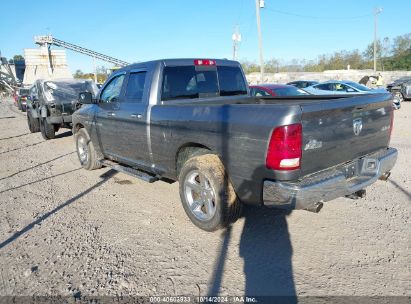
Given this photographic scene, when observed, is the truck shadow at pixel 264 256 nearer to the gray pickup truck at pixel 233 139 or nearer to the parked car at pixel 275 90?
the gray pickup truck at pixel 233 139

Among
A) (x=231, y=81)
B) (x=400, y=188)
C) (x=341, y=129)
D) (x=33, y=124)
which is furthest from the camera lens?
(x=33, y=124)

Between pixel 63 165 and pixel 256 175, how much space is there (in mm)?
5665

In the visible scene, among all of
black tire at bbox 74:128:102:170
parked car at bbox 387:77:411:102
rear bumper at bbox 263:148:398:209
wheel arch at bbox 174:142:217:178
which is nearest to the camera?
rear bumper at bbox 263:148:398:209

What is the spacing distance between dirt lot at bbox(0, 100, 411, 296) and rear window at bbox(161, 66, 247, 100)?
5.27ft

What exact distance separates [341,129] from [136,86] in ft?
9.70

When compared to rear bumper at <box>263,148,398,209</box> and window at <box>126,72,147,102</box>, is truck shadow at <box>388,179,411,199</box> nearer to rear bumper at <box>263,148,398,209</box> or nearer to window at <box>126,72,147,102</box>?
rear bumper at <box>263,148,398,209</box>

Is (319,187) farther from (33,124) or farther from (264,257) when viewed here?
(33,124)

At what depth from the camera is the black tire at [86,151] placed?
6543 millimetres

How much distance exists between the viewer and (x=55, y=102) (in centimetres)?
1058

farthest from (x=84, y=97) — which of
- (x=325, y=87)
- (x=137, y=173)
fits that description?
(x=325, y=87)

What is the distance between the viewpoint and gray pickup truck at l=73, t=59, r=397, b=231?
10.1 ft

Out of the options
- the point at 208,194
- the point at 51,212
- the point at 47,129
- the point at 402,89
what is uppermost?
the point at 402,89

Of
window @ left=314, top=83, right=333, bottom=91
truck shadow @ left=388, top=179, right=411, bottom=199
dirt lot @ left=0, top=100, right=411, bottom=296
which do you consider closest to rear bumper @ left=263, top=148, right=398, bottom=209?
dirt lot @ left=0, top=100, right=411, bottom=296

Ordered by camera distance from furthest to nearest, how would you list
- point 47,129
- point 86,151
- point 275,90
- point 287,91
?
point 287,91
point 275,90
point 47,129
point 86,151
